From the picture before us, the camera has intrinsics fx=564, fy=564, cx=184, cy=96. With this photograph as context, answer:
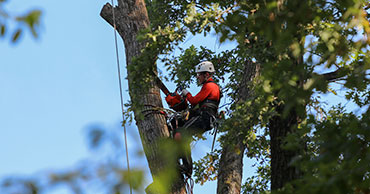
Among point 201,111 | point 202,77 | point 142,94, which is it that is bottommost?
point 142,94

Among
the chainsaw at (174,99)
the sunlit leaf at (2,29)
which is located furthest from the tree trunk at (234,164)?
the sunlit leaf at (2,29)

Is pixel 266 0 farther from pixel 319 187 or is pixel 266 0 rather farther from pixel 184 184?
pixel 184 184

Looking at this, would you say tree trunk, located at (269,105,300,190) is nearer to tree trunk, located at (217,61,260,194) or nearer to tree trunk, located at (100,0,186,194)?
tree trunk, located at (100,0,186,194)

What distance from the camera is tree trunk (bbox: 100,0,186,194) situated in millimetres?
6000

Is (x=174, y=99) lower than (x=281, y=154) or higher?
higher

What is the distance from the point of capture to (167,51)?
19.1ft

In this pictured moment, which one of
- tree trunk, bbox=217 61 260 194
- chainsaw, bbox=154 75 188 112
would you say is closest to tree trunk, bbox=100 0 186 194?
chainsaw, bbox=154 75 188 112

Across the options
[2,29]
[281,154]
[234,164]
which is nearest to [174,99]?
[234,164]

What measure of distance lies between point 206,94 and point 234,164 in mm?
1061

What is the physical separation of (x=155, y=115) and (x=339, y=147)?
2876 millimetres

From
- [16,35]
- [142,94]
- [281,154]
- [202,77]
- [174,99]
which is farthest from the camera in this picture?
[202,77]

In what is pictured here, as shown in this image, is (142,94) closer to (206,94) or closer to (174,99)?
(174,99)

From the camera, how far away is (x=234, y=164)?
7316mm

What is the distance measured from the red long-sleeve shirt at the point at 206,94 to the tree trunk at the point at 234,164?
316 millimetres
